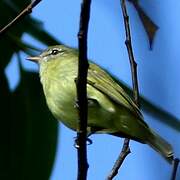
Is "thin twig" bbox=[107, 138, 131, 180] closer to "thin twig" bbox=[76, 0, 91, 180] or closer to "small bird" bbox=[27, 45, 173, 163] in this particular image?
"thin twig" bbox=[76, 0, 91, 180]

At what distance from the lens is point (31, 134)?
268cm

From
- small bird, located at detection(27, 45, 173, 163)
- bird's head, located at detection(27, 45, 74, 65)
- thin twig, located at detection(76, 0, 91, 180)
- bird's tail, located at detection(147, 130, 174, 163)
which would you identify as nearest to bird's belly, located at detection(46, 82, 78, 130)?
small bird, located at detection(27, 45, 173, 163)

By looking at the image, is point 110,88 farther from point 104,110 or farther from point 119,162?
point 119,162

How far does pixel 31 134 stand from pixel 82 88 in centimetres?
100

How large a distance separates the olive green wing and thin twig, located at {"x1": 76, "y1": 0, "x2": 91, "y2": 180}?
864 millimetres

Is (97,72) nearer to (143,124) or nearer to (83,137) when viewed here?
(143,124)

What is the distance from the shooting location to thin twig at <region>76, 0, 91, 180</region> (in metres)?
1.42

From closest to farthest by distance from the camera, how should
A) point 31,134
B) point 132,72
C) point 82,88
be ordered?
point 82,88
point 132,72
point 31,134

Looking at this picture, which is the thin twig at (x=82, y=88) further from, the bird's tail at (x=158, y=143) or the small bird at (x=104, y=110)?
the small bird at (x=104, y=110)

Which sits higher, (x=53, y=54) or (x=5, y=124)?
(x=53, y=54)

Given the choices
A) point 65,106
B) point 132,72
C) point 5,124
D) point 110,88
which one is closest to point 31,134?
point 5,124

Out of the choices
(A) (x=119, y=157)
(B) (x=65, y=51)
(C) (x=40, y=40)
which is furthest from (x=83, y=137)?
(B) (x=65, y=51)

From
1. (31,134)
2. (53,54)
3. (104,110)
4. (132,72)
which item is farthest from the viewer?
(53,54)

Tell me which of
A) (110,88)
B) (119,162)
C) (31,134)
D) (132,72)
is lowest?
(119,162)
